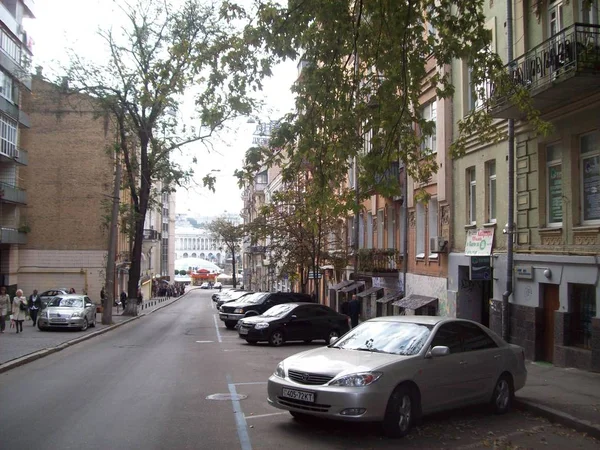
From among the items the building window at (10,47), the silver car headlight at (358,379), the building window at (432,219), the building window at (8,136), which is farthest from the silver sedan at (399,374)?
the building window at (8,136)

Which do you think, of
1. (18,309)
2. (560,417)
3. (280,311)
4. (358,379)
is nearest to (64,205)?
(18,309)

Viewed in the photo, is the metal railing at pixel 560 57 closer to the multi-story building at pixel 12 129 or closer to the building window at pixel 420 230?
the building window at pixel 420 230

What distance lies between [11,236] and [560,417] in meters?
39.6

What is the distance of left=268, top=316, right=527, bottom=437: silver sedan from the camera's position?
7.36 m

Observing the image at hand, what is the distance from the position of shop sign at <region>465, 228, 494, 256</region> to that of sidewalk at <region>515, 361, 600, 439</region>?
4.24 meters

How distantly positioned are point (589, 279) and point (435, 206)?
950cm

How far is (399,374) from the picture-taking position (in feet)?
24.9

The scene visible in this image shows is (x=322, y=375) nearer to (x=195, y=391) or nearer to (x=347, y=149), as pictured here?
(x=195, y=391)

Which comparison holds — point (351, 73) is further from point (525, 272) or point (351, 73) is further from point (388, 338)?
point (525, 272)

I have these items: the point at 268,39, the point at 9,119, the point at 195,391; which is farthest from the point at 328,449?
the point at 9,119

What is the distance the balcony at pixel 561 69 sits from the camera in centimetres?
1184

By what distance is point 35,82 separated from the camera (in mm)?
44250

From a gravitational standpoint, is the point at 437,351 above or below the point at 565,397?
above

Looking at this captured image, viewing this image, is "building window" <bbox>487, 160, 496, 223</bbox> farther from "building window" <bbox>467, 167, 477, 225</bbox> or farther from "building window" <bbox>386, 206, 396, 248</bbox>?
"building window" <bbox>386, 206, 396, 248</bbox>
